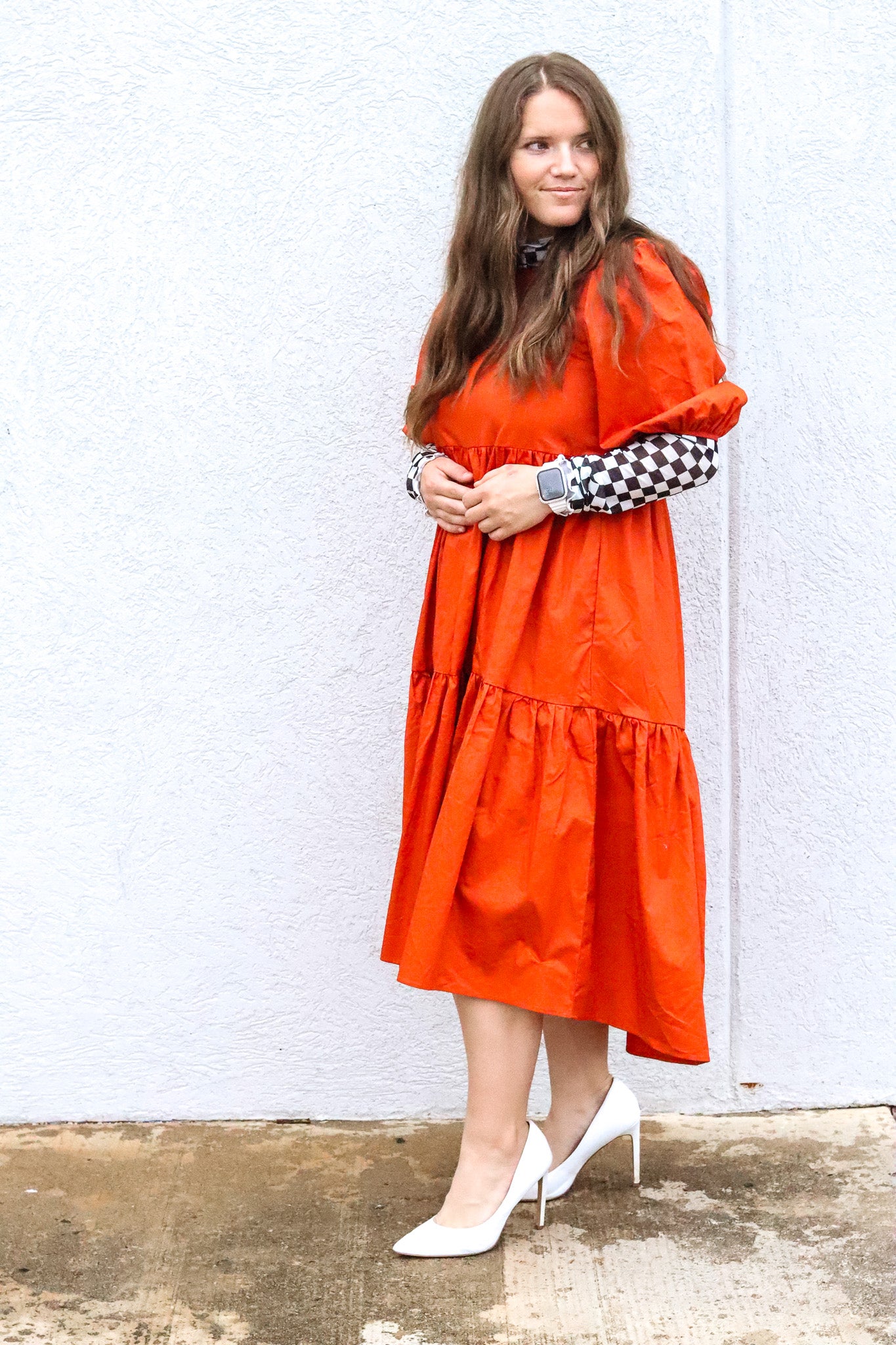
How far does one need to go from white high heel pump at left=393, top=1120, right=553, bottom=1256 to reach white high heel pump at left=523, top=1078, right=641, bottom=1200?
0.42ft

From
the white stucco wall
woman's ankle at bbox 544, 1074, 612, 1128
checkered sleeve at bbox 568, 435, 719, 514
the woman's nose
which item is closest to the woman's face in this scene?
the woman's nose

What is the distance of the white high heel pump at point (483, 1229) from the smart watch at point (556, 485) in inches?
41.5

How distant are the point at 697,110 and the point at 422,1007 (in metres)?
1.83

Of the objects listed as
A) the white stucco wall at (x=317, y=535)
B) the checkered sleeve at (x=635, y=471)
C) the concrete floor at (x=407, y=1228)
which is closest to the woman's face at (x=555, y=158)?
the checkered sleeve at (x=635, y=471)

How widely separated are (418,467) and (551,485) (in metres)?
0.34

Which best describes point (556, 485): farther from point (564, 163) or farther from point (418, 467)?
point (564, 163)

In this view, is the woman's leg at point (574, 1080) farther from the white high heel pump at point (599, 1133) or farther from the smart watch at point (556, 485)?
the smart watch at point (556, 485)

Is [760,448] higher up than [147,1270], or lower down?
higher up

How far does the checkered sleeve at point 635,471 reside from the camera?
2.11 metres

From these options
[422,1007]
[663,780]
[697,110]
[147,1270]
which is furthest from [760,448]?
[147,1270]

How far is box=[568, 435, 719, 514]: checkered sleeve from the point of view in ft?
6.93

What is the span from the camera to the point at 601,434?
2.15 metres

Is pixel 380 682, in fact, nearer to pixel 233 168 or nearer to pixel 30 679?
pixel 30 679

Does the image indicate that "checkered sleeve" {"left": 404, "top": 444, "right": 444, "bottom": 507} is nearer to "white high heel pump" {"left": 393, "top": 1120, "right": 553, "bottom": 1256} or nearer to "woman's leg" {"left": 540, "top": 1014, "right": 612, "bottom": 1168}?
"woman's leg" {"left": 540, "top": 1014, "right": 612, "bottom": 1168}
